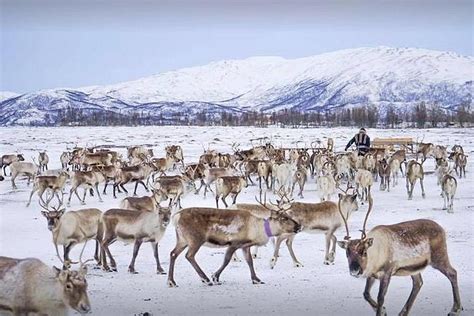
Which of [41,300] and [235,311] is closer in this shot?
[41,300]

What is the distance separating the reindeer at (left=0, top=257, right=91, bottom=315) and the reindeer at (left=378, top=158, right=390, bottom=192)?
31.0 ft

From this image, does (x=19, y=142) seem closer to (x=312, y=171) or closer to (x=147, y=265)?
(x=312, y=171)

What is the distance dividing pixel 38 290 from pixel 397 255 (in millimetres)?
2513

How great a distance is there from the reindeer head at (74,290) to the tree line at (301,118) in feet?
85.8

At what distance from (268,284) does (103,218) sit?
2037mm

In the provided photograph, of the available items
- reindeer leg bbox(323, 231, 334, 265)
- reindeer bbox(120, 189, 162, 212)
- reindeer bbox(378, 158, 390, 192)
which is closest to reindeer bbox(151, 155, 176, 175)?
reindeer bbox(378, 158, 390, 192)

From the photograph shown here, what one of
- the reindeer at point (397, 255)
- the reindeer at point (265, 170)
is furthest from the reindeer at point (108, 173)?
the reindeer at point (397, 255)

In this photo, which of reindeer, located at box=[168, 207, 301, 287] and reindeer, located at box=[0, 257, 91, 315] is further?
reindeer, located at box=[168, 207, 301, 287]

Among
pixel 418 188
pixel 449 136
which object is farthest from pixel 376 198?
pixel 449 136

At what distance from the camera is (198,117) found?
53000mm

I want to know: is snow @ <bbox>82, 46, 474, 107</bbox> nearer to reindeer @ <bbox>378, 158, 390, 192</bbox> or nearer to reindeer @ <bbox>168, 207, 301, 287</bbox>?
reindeer @ <bbox>168, 207, 301, 287</bbox>

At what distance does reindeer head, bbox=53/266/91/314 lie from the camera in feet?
12.0

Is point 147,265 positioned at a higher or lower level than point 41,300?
lower

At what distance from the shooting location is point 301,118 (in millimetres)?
49188
